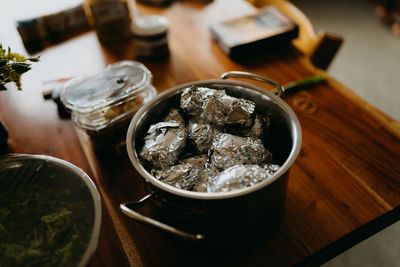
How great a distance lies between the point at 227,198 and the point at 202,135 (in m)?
0.27

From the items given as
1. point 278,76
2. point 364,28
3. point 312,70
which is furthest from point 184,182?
point 364,28

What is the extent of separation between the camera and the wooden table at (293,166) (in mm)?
750

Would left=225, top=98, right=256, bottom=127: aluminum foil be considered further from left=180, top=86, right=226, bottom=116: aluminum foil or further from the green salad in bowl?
the green salad in bowl

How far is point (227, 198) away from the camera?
1.84 feet

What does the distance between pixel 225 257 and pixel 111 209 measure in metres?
0.34

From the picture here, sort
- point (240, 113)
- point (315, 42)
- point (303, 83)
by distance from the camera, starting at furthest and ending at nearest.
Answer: point (315, 42) < point (303, 83) < point (240, 113)

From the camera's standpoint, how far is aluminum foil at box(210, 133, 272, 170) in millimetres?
730

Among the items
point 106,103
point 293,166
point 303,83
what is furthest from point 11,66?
point 303,83

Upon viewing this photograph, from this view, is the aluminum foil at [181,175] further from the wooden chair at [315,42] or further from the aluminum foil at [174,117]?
the wooden chair at [315,42]

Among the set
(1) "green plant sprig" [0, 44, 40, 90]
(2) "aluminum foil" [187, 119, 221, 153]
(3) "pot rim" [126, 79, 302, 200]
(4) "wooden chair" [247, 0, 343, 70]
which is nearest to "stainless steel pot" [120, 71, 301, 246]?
(3) "pot rim" [126, 79, 302, 200]

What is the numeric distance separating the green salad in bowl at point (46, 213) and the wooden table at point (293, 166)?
0.13 metres

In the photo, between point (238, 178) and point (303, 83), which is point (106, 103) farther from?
point (303, 83)

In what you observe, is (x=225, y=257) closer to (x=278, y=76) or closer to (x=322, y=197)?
(x=322, y=197)

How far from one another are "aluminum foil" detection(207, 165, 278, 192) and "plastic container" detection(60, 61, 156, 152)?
Result: 1.36ft
